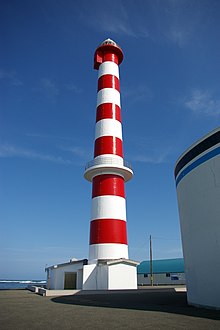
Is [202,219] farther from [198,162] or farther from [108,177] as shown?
[108,177]

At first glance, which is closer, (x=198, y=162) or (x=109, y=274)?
(x=198, y=162)

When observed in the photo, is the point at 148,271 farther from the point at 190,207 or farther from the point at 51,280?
the point at 190,207

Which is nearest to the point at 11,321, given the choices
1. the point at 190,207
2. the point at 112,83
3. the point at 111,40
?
the point at 190,207

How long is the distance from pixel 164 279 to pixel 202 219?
32801 mm

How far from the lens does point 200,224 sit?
Answer: 9.77m

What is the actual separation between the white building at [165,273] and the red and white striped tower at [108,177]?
20.8 metres

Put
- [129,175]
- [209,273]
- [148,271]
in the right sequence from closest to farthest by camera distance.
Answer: [209,273], [129,175], [148,271]

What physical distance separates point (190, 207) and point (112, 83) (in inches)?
684

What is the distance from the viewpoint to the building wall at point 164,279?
37.3 meters

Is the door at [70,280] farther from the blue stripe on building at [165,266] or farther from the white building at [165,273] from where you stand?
the blue stripe on building at [165,266]

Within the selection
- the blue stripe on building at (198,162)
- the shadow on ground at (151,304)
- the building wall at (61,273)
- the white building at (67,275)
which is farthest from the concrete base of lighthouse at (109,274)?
the blue stripe on building at (198,162)

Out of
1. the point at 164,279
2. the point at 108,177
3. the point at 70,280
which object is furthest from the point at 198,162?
the point at 164,279

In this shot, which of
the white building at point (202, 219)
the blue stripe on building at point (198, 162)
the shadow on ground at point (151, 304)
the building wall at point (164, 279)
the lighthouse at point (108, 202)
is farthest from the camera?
the building wall at point (164, 279)

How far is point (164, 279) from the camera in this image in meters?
38.8
